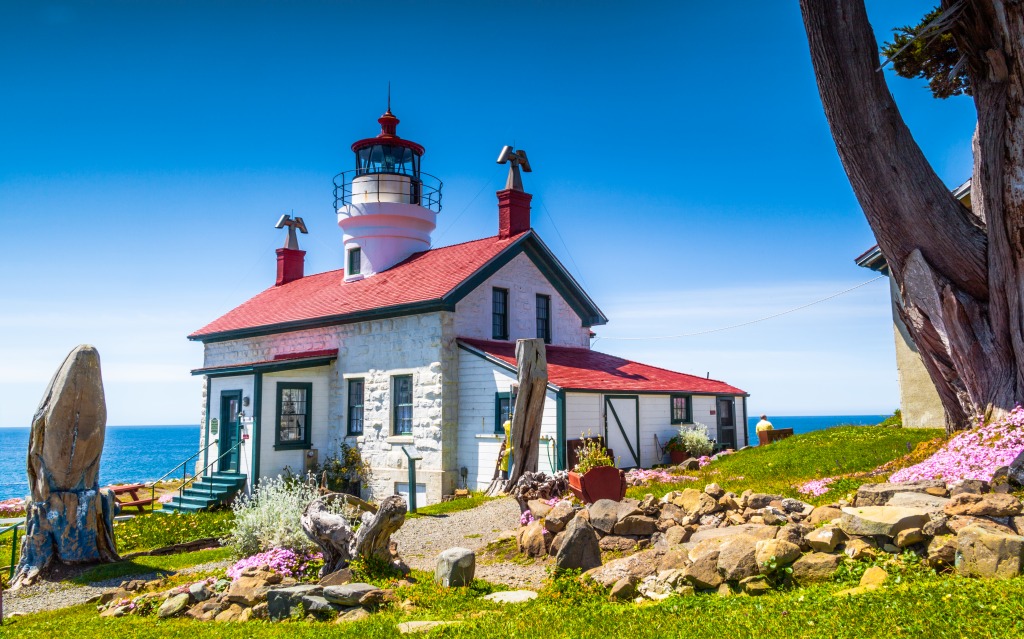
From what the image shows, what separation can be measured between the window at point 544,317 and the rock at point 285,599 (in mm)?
15063

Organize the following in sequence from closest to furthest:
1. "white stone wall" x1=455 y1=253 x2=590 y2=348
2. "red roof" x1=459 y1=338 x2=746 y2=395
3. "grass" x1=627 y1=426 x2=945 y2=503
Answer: "grass" x1=627 y1=426 x2=945 y2=503
"red roof" x1=459 y1=338 x2=746 y2=395
"white stone wall" x1=455 y1=253 x2=590 y2=348

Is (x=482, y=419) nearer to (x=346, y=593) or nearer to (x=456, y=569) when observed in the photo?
(x=456, y=569)

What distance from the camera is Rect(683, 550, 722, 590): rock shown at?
22.0 feet

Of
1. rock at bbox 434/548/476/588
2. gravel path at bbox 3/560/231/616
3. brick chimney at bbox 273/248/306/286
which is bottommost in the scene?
gravel path at bbox 3/560/231/616

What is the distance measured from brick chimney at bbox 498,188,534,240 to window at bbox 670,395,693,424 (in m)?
6.64

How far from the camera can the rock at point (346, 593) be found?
24.9 ft

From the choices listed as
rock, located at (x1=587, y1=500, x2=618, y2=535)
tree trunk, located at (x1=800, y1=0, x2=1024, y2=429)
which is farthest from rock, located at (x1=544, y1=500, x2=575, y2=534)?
tree trunk, located at (x1=800, y1=0, x2=1024, y2=429)

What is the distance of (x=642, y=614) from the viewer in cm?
616

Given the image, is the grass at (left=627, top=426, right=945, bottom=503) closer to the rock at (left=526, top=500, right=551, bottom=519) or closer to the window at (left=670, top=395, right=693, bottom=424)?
the window at (left=670, top=395, right=693, bottom=424)

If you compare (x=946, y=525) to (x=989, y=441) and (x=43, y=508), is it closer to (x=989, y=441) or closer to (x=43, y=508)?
(x=989, y=441)

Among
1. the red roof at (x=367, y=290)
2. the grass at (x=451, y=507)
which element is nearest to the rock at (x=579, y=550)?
the grass at (x=451, y=507)

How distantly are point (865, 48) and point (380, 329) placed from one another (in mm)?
13865

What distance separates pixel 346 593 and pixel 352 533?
152 cm

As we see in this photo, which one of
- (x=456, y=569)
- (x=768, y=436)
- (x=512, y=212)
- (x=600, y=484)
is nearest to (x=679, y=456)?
(x=768, y=436)
